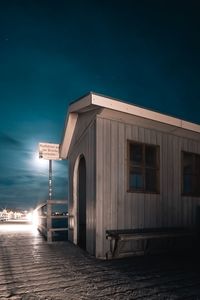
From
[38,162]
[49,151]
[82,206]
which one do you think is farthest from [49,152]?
[82,206]

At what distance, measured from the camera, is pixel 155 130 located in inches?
318

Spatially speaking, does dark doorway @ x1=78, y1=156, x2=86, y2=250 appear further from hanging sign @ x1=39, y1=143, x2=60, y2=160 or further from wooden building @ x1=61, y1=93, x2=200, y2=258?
hanging sign @ x1=39, y1=143, x2=60, y2=160

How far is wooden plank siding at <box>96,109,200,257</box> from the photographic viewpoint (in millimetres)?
6922

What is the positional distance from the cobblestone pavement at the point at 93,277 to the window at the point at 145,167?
72.2 inches

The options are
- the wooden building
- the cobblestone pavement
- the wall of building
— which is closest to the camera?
the cobblestone pavement

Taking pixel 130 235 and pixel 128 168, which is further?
pixel 128 168

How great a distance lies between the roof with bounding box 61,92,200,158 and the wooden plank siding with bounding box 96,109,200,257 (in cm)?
32

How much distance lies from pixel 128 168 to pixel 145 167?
551 millimetres

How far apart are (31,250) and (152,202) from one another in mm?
3428

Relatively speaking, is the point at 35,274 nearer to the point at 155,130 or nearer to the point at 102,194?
the point at 102,194

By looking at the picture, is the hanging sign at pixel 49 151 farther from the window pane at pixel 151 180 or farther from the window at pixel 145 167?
the window pane at pixel 151 180

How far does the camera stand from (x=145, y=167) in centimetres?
771

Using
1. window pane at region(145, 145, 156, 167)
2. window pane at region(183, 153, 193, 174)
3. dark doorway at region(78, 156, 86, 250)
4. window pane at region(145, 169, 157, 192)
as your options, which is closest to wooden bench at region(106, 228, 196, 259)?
window pane at region(145, 169, 157, 192)

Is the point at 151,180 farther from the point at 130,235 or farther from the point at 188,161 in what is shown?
the point at 130,235
